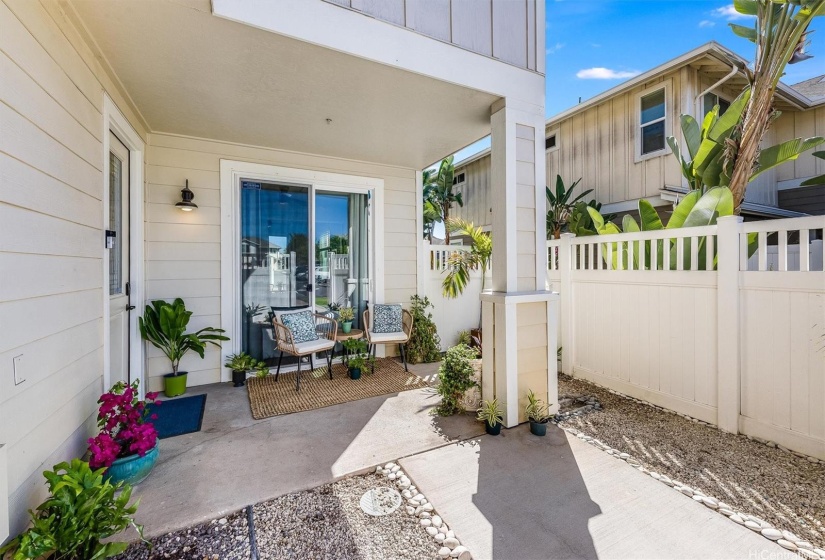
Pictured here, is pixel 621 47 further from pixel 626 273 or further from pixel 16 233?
pixel 16 233

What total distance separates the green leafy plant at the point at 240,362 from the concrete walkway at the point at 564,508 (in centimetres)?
249

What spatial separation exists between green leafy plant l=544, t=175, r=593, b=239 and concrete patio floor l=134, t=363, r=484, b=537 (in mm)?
4965

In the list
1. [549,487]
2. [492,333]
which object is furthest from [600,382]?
[549,487]

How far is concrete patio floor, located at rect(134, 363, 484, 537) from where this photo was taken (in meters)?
2.00

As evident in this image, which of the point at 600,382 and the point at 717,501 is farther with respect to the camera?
the point at 600,382

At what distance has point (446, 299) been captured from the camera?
5.34 meters

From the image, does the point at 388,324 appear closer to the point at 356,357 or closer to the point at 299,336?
the point at 356,357

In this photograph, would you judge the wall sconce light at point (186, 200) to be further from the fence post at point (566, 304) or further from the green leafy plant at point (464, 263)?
the fence post at point (566, 304)

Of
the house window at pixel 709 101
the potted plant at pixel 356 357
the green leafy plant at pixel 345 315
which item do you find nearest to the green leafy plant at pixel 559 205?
the house window at pixel 709 101

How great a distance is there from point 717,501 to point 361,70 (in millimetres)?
3413

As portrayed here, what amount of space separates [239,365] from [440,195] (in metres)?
6.87

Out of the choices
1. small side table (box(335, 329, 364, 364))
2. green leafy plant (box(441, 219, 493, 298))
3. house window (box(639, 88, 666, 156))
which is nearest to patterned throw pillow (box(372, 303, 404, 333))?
small side table (box(335, 329, 364, 364))

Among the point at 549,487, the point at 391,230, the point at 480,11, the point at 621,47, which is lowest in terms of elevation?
the point at 549,487

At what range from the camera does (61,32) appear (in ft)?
6.43
